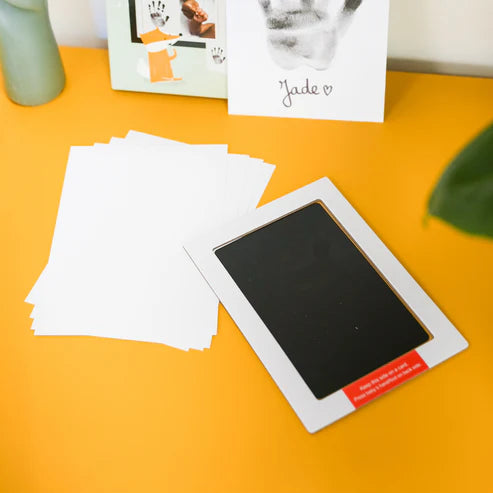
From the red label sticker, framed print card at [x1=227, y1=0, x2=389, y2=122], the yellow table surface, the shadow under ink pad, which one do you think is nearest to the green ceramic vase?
the yellow table surface

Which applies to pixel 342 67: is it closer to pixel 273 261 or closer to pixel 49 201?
pixel 273 261

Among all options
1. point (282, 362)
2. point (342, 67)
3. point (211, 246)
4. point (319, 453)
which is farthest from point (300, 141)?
point (319, 453)

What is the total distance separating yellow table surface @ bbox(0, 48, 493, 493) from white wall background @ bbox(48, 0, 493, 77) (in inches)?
6.3

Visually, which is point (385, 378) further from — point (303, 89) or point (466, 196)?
point (303, 89)

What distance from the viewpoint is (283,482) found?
746 millimetres

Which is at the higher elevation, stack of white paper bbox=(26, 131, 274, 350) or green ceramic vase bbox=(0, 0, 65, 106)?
green ceramic vase bbox=(0, 0, 65, 106)

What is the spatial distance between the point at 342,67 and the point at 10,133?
0.50 m

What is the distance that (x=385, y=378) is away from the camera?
0.80 metres

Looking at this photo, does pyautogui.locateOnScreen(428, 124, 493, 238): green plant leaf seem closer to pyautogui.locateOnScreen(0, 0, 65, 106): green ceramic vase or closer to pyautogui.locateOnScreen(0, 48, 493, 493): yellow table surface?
pyautogui.locateOnScreen(0, 48, 493, 493): yellow table surface

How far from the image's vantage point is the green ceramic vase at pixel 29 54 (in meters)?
0.94

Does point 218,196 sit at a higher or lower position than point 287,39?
lower

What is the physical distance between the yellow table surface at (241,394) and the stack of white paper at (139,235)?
0.07ft

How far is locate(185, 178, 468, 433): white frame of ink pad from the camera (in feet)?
2.58

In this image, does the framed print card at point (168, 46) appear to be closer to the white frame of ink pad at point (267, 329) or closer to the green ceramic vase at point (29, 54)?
the green ceramic vase at point (29, 54)
